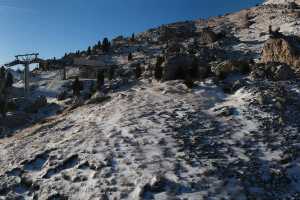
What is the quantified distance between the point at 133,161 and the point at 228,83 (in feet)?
56.6

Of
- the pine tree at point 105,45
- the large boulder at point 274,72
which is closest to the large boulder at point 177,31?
the pine tree at point 105,45

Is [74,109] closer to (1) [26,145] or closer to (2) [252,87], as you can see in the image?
(1) [26,145]

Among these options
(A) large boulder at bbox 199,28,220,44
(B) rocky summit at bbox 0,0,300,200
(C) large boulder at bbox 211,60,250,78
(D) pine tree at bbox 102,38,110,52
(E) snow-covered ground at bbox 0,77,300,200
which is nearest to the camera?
(E) snow-covered ground at bbox 0,77,300,200

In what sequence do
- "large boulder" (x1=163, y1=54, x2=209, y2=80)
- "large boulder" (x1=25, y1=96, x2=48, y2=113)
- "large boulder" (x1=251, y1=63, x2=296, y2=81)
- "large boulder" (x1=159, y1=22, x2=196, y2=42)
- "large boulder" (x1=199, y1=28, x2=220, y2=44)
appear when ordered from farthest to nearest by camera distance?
1. "large boulder" (x1=159, y1=22, x2=196, y2=42)
2. "large boulder" (x1=199, y1=28, x2=220, y2=44)
3. "large boulder" (x1=25, y1=96, x2=48, y2=113)
4. "large boulder" (x1=163, y1=54, x2=209, y2=80)
5. "large boulder" (x1=251, y1=63, x2=296, y2=81)

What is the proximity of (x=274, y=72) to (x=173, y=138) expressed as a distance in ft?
51.3

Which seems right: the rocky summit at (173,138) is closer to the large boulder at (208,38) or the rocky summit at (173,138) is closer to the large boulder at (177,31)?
the large boulder at (208,38)

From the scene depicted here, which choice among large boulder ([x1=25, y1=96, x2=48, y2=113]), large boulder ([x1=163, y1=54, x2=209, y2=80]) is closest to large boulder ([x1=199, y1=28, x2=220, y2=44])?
large boulder ([x1=163, y1=54, x2=209, y2=80])

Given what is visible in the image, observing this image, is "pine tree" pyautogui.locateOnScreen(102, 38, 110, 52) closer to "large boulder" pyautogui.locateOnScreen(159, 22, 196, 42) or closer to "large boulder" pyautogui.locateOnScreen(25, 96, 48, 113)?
"large boulder" pyautogui.locateOnScreen(159, 22, 196, 42)

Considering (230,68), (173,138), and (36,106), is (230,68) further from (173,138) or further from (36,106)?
(36,106)

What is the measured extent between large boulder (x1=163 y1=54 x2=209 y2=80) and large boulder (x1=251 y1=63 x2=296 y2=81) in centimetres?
598

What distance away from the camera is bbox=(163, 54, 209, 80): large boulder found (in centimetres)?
4192

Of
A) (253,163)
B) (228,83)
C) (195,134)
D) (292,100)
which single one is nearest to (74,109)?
(228,83)

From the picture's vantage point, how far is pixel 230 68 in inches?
1577

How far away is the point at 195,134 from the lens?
24578mm
